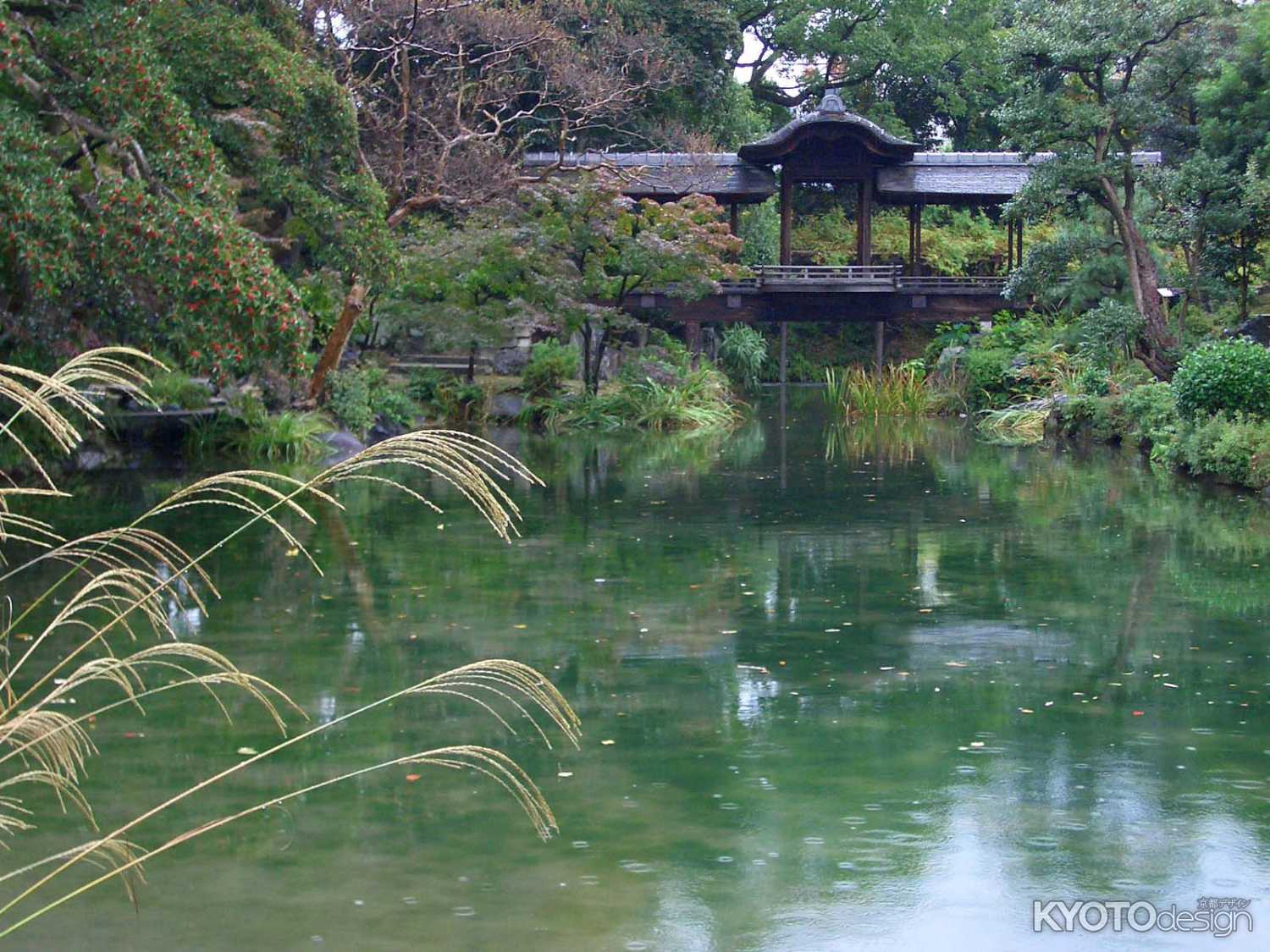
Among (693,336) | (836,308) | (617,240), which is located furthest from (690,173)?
(617,240)

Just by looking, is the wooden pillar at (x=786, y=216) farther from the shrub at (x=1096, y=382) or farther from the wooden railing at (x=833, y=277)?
the shrub at (x=1096, y=382)

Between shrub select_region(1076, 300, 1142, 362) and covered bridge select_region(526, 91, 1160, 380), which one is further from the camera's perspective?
covered bridge select_region(526, 91, 1160, 380)

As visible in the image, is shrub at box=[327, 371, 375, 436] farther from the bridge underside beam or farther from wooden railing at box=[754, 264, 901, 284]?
wooden railing at box=[754, 264, 901, 284]

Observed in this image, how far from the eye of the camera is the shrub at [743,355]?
88.5ft

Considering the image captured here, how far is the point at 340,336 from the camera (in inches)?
608

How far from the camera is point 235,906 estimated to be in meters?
3.47

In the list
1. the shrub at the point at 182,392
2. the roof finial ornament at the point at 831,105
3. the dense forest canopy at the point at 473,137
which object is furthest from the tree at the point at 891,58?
the shrub at the point at 182,392

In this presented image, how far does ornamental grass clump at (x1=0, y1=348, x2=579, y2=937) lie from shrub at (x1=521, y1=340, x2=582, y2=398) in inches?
375

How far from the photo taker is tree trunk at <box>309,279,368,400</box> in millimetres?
14984

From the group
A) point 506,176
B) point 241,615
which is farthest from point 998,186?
point 241,615

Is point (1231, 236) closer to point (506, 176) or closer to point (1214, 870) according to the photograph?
point (506, 176)

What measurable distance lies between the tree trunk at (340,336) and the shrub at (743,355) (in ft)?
39.8

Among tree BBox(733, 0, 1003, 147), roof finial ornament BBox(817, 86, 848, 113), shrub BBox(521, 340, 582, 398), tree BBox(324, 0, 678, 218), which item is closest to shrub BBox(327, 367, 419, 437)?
tree BBox(324, 0, 678, 218)

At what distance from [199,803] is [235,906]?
0.84m
